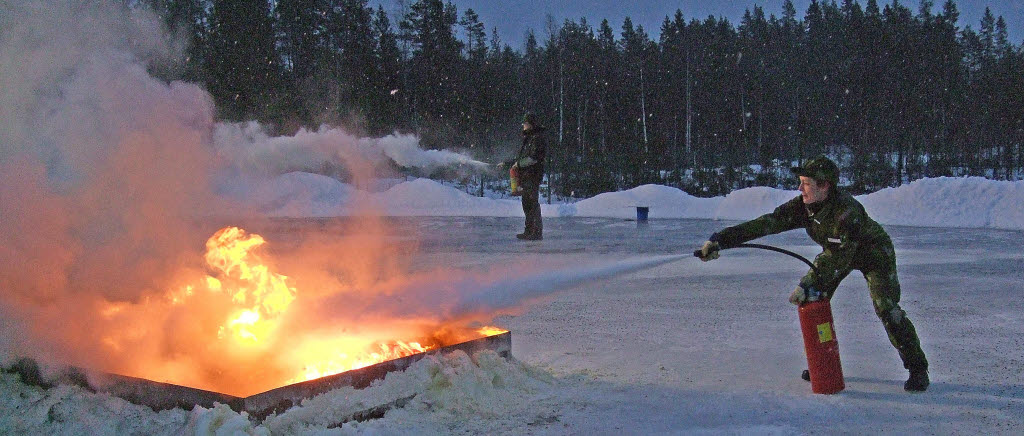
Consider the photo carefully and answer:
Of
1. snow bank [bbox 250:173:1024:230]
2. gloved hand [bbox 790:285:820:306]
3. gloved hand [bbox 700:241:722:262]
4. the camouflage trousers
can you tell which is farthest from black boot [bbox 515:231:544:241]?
gloved hand [bbox 790:285:820:306]

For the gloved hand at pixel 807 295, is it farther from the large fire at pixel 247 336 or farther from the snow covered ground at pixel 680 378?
the large fire at pixel 247 336

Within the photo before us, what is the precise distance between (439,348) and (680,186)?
30410 millimetres

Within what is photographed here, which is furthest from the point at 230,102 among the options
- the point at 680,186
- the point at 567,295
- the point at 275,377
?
the point at 680,186

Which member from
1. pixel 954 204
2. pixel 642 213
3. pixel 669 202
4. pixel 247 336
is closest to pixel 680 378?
pixel 247 336

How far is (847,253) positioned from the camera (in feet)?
15.4

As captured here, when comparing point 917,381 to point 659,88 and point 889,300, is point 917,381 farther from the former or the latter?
point 659,88

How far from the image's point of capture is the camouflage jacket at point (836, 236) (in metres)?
4.68

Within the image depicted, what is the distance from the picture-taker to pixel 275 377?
4.71 metres

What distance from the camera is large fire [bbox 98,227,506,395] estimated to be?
187 inches

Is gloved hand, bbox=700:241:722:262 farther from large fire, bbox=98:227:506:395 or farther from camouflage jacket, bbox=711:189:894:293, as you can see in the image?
large fire, bbox=98:227:506:395

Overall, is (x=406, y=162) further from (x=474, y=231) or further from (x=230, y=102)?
(x=230, y=102)

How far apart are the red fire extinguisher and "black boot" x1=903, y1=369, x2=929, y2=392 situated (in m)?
0.47

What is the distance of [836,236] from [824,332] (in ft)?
1.89

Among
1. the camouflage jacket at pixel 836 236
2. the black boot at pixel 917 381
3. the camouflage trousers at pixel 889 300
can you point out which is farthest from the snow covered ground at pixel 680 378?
the camouflage jacket at pixel 836 236
